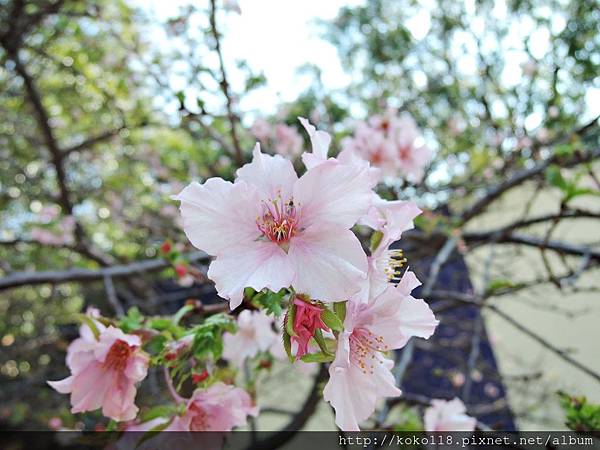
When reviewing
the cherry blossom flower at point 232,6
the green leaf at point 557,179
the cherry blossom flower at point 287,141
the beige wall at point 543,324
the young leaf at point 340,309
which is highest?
the cherry blossom flower at point 232,6

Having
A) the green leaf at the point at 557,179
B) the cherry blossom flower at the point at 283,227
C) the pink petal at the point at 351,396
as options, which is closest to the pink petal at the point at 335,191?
the cherry blossom flower at the point at 283,227

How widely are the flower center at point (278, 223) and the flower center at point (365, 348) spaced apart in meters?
0.18

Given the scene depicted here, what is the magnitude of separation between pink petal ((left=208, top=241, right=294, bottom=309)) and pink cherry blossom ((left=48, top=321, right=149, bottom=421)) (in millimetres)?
273

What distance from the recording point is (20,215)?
15.0ft

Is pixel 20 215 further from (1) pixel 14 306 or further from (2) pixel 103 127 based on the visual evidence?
(2) pixel 103 127

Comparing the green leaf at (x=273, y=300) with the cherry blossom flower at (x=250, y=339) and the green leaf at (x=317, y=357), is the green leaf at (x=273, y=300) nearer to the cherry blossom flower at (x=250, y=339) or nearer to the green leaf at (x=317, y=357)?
the green leaf at (x=317, y=357)

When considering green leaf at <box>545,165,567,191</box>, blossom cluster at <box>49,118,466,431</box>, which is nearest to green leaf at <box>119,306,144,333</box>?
blossom cluster at <box>49,118,466,431</box>

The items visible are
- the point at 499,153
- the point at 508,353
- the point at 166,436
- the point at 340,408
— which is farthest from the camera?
the point at 508,353

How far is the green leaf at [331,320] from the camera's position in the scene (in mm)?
578

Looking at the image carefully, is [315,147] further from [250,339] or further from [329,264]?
[250,339]

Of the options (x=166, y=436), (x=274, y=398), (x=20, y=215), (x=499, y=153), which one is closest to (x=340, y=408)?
(x=166, y=436)

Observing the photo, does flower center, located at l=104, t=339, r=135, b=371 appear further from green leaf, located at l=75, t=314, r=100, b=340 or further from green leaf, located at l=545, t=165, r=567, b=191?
green leaf, located at l=545, t=165, r=567, b=191

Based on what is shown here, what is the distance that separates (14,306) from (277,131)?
329 cm

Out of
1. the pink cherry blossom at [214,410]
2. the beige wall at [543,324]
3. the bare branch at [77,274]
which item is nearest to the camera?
the pink cherry blossom at [214,410]
